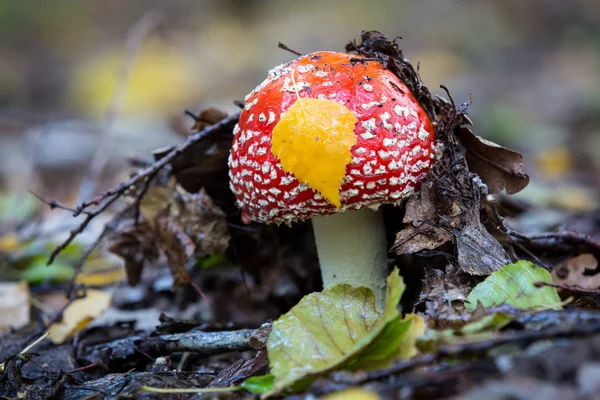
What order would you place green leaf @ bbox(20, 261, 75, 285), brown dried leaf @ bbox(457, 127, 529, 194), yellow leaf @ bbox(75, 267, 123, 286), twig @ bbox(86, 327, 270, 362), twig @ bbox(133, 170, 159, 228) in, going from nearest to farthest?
twig @ bbox(86, 327, 270, 362) → brown dried leaf @ bbox(457, 127, 529, 194) → twig @ bbox(133, 170, 159, 228) → green leaf @ bbox(20, 261, 75, 285) → yellow leaf @ bbox(75, 267, 123, 286)

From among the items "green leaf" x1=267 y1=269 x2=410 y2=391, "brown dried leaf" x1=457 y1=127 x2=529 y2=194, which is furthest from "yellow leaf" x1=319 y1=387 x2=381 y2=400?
"brown dried leaf" x1=457 y1=127 x2=529 y2=194

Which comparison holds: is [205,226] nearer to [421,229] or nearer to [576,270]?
[421,229]

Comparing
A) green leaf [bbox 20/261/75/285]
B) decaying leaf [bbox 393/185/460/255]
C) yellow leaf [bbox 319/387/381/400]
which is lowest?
yellow leaf [bbox 319/387/381/400]

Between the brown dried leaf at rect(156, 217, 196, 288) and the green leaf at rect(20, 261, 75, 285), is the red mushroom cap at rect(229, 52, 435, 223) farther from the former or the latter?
the green leaf at rect(20, 261, 75, 285)

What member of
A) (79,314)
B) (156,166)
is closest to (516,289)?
(156,166)

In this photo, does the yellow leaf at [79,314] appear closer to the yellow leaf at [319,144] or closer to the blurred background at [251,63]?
the yellow leaf at [319,144]

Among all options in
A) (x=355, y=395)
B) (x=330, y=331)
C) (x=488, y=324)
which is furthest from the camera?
(x=330, y=331)

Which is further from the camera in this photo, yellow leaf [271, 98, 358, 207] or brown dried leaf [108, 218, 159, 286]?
brown dried leaf [108, 218, 159, 286]
